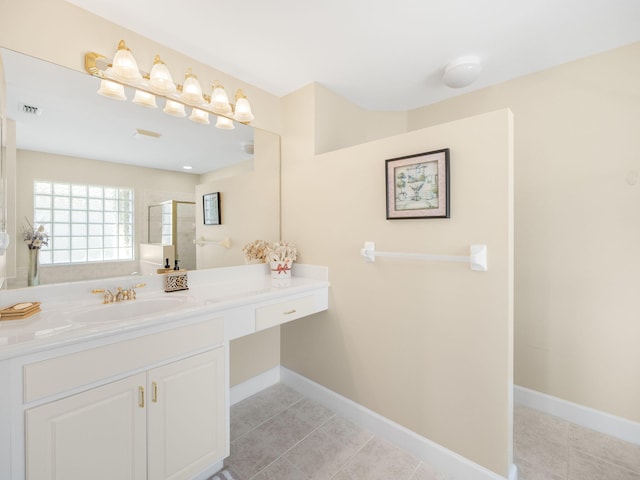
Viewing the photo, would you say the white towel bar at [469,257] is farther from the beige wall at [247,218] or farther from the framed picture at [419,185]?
the beige wall at [247,218]

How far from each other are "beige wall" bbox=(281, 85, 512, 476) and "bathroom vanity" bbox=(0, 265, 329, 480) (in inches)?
23.7

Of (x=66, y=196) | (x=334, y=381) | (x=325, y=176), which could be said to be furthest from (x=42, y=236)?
(x=334, y=381)

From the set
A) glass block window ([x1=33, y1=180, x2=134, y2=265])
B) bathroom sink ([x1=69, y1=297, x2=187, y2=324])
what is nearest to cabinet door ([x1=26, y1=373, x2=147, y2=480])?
bathroom sink ([x1=69, y1=297, x2=187, y2=324])

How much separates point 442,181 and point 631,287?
1309 millimetres

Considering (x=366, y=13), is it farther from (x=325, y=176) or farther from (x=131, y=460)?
(x=131, y=460)

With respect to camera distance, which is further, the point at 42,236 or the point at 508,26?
the point at 508,26

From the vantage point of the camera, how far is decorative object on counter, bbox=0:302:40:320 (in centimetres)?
114

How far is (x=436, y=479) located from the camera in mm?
1485

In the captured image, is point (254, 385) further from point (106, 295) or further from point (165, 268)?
point (106, 295)

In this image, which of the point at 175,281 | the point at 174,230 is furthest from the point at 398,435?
the point at 174,230

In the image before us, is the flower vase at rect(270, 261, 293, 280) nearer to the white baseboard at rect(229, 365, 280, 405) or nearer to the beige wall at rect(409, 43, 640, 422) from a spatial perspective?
the white baseboard at rect(229, 365, 280, 405)

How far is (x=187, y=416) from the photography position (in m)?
1.32

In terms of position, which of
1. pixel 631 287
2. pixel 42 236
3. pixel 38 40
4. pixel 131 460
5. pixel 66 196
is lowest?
pixel 131 460

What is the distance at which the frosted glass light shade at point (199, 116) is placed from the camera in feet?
6.15
